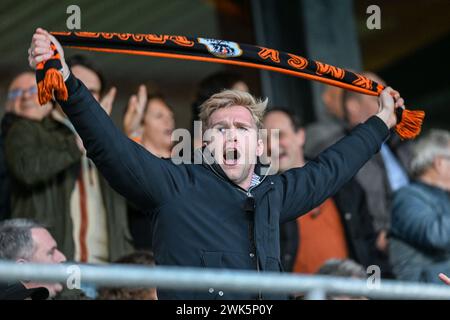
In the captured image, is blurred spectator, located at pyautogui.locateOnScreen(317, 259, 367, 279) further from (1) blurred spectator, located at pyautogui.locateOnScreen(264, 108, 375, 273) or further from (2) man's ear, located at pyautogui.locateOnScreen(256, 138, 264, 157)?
(2) man's ear, located at pyautogui.locateOnScreen(256, 138, 264, 157)

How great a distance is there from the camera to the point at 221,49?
454 centimetres

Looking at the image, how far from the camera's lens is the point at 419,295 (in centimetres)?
331

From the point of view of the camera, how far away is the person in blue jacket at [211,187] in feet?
12.6

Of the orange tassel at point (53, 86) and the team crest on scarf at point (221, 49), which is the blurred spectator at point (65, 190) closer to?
the team crest on scarf at point (221, 49)

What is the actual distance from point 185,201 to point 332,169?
0.71 m

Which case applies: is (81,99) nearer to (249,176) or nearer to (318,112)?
(249,176)

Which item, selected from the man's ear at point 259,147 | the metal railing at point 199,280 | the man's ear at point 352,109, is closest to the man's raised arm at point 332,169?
the man's ear at point 259,147

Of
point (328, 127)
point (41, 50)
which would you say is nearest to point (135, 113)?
point (328, 127)

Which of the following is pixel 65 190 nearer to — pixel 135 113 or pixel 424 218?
pixel 135 113

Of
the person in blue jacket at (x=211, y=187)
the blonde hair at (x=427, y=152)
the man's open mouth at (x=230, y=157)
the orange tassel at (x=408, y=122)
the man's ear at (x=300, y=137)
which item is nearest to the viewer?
the person in blue jacket at (x=211, y=187)

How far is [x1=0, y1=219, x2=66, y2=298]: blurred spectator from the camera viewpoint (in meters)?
4.86

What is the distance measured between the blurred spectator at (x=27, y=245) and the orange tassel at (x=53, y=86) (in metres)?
1.27
